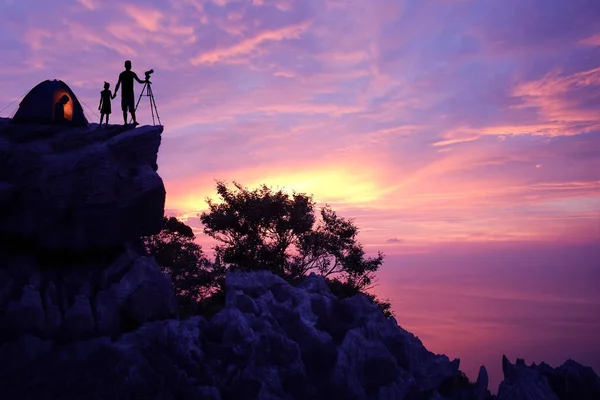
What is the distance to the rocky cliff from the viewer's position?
24750 millimetres

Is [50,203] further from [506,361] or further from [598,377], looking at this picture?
[598,377]

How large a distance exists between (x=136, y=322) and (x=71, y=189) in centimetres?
771

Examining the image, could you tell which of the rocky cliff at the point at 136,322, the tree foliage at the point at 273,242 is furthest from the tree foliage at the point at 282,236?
the rocky cliff at the point at 136,322

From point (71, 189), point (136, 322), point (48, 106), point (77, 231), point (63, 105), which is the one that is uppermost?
point (63, 105)

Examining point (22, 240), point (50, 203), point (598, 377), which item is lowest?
point (598, 377)

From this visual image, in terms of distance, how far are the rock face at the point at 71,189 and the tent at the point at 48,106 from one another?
4.39ft

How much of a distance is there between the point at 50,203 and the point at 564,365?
89.0ft

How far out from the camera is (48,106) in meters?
33.5

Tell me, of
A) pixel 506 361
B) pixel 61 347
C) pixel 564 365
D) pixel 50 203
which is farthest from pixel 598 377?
pixel 50 203

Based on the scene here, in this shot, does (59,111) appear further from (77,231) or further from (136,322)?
(136,322)

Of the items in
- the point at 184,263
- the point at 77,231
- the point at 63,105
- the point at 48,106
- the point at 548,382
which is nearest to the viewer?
the point at 548,382

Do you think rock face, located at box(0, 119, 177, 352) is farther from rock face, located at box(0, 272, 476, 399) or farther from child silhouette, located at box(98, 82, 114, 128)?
child silhouette, located at box(98, 82, 114, 128)

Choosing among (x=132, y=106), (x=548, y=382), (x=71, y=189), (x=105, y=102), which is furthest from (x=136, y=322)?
(x=548, y=382)

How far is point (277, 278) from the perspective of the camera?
32188 mm
